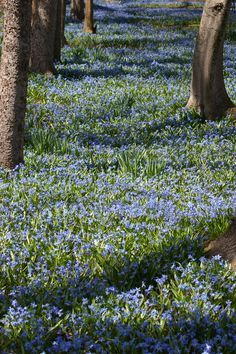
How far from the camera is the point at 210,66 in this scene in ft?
34.7

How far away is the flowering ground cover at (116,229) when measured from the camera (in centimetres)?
389

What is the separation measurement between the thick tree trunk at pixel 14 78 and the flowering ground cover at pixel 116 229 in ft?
1.05

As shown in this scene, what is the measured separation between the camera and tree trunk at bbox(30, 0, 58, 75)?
13.3 metres

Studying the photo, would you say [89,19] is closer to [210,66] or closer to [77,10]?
[77,10]

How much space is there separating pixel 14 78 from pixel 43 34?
6.82 m

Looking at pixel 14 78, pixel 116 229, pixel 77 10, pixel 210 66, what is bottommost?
pixel 116 229

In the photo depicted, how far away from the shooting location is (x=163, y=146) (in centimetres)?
880

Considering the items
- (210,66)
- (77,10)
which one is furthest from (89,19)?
(210,66)

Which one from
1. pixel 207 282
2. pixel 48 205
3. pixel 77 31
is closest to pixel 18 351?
pixel 207 282

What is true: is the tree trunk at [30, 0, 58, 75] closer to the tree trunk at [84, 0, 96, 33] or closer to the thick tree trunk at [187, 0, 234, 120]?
the thick tree trunk at [187, 0, 234, 120]

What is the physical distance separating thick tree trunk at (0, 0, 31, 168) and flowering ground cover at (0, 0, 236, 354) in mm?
319

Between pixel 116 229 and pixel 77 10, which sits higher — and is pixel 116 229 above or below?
below

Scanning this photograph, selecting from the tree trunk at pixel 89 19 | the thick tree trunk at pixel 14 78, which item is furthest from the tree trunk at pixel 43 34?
the tree trunk at pixel 89 19

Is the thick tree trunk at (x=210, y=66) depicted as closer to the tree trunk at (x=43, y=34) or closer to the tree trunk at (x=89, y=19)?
the tree trunk at (x=43, y=34)
